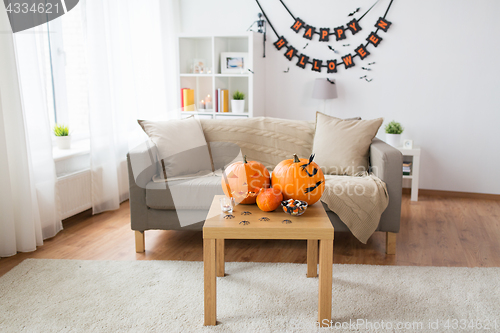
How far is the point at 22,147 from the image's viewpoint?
2418 mm

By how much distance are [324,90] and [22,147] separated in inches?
105

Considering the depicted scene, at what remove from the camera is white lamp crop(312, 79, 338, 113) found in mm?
3928

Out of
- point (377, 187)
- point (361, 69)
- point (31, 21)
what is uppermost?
point (31, 21)

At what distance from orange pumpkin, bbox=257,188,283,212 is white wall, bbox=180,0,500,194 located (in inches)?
102

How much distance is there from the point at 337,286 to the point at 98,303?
1.16 meters

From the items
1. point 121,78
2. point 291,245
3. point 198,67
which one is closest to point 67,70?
point 121,78

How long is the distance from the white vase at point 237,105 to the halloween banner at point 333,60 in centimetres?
70

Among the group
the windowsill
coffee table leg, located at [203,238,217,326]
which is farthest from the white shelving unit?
coffee table leg, located at [203,238,217,326]

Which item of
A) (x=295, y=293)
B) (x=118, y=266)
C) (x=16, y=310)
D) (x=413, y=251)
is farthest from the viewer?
(x=413, y=251)

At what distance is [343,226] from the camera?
2.40 meters

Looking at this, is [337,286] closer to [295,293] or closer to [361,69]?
[295,293]

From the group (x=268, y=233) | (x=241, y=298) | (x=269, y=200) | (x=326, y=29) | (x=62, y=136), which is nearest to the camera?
(x=268, y=233)

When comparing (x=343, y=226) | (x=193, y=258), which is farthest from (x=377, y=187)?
(x=193, y=258)

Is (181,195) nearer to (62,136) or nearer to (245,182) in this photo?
(245,182)
